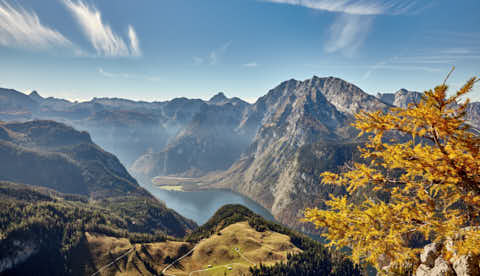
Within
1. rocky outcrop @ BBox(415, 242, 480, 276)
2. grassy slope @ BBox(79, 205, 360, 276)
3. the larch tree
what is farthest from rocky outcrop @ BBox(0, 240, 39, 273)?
rocky outcrop @ BBox(415, 242, 480, 276)

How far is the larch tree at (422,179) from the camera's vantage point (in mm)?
11391

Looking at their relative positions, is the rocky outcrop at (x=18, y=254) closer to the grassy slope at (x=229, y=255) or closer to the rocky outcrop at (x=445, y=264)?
the grassy slope at (x=229, y=255)

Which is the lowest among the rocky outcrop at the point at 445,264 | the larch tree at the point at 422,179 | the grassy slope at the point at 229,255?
the grassy slope at the point at 229,255

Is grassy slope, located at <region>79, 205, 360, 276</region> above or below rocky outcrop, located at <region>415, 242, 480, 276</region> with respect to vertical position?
below

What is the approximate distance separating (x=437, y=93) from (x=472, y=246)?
25.1 feet

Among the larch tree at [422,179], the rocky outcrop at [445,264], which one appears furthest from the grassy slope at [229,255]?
the larch tree at [422,179]

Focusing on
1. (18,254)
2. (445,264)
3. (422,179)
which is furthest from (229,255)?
(18,254)

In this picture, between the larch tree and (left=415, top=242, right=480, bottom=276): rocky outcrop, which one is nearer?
the larch tree

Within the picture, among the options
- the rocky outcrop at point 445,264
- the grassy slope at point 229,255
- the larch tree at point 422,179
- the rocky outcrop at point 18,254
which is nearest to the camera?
the larch tree at point 422,179

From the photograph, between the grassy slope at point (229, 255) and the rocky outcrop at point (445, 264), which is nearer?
the rocky outcrop at point (445, 264)

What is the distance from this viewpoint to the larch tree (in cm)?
1139

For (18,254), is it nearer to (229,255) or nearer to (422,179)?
(229,255)

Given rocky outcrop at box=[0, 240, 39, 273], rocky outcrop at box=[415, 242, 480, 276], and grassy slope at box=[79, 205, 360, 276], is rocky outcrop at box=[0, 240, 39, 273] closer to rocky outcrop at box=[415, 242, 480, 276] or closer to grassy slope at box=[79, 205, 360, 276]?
grassy slope at box=[79, 205, 360, 276]

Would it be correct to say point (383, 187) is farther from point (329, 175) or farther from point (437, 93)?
point (437, 93)
